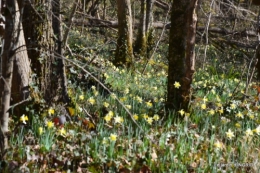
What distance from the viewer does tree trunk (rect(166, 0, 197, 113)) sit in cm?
501

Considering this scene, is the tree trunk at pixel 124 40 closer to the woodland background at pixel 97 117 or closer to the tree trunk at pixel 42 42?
the woodland background at pixel 97 117

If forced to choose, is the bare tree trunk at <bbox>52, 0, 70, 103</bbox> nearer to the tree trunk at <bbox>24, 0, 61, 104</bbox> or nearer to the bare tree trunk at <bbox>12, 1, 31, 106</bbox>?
the tree trunk at <bbox>24, 0, 61, 104</bbox>

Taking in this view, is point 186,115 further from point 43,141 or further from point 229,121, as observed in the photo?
point 43,141

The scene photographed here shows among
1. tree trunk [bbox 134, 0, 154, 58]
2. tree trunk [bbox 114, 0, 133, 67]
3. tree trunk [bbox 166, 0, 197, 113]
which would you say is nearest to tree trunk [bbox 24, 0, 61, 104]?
tree trunk [bbox 166, 0, 197, 113]

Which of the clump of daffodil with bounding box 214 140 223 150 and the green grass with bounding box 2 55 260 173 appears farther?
the clump of daffodil with bounding box 214 140 223 150

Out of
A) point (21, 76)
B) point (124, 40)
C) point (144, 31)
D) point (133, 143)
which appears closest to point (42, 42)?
point (21, 76)

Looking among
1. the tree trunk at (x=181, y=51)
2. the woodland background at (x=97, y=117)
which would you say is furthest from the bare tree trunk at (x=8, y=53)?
the tree trunk at (x=181, y=51)

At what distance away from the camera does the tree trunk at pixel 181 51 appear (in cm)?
501

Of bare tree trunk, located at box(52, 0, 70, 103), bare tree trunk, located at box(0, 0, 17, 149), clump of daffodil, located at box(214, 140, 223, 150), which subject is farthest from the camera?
bare tree trunk, located at box(52, 0, 70, 103)

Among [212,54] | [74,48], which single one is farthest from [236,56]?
[74,48]

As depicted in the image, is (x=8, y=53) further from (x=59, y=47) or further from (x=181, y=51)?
(x=181, y=51)

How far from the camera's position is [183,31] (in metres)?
5.04

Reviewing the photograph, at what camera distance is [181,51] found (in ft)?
16.7

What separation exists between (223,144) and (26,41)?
93.9 inches
